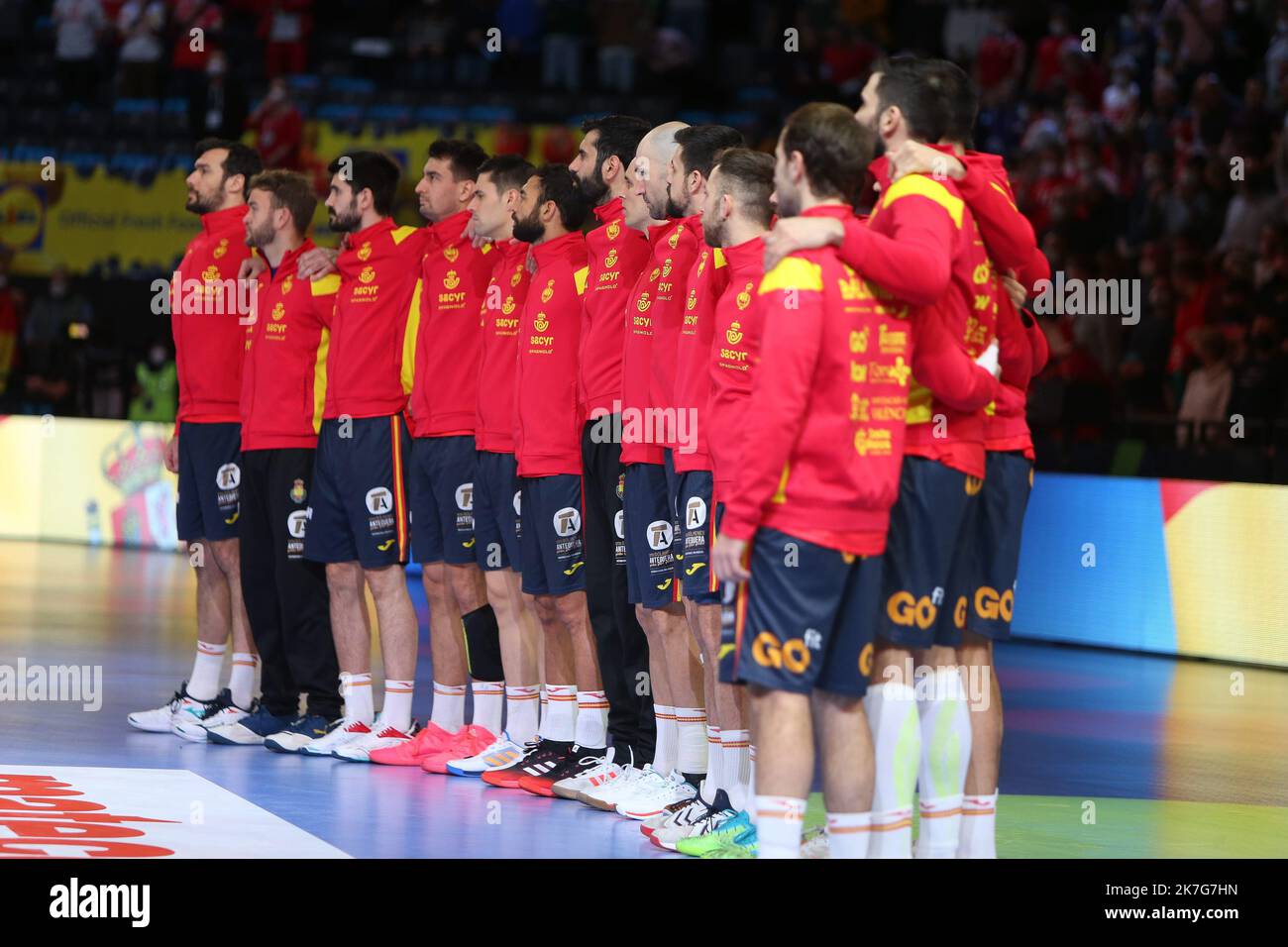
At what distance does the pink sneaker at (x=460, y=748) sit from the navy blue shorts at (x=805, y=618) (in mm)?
2951

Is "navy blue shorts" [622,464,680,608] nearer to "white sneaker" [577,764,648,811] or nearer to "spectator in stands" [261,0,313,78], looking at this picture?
"white sneaker" [577,764,648,811]

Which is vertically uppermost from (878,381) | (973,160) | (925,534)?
(973,160)

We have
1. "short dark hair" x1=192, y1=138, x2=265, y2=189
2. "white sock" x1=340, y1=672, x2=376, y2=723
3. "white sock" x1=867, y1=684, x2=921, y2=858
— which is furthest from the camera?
"short dark hair" x1=192, y1=138, x2=265, y2=189

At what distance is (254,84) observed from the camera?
2041 cm

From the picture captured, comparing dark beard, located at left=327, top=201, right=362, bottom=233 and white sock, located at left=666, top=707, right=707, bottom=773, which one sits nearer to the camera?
white sock, located at left=666, top=707, right=707, bottom=773

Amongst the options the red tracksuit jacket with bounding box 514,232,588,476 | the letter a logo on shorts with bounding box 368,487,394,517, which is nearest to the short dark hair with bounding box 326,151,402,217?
the red tracksuit jacket with bounding box 514,232,588,476

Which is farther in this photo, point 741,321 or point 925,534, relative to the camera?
point 741,321

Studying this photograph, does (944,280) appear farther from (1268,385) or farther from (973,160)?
(1268,385)

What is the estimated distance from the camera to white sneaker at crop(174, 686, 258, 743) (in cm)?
796

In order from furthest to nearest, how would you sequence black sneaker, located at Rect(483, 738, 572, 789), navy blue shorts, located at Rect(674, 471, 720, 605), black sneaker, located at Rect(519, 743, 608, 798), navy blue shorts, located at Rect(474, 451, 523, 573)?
navy blue shorts, located at Rect(474, 451, 523, 573) → black sneaker, located at Rect(483, 738, 572, 789) → black sneaker, located at Rect(519, 743, 608, 798) → navy blue shorts, located at Rect(674, 471, 720, 605)

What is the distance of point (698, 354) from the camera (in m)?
6.08

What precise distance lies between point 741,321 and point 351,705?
2992 mm

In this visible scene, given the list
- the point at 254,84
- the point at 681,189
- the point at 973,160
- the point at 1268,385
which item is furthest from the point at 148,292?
the point at 973,160

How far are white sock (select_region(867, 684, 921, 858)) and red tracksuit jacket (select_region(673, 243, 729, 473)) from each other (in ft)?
4.49
